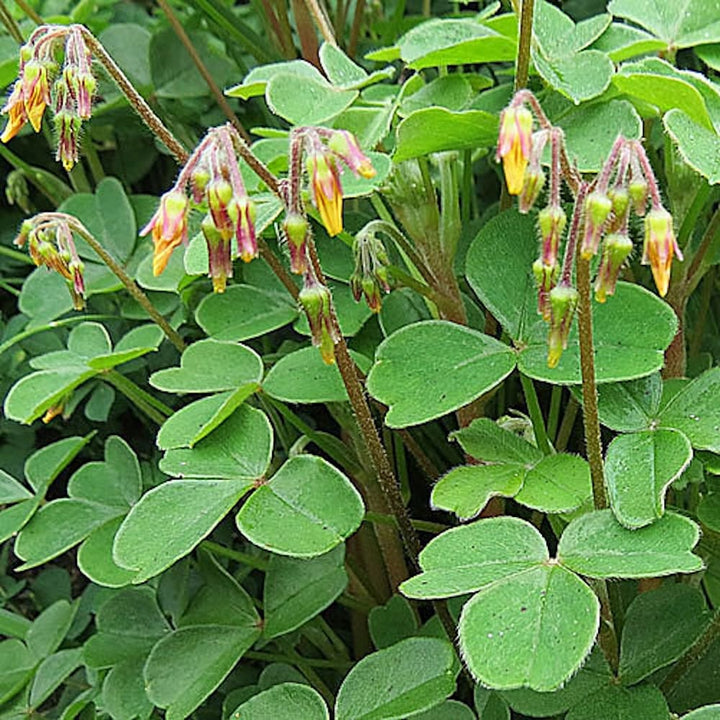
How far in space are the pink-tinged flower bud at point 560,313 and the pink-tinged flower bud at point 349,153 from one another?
0.47ft

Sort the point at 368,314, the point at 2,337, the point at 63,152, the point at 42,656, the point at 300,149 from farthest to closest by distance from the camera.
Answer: the point at 2,337
the point at 42,656
the point at 368,314
the point at 63,152
the point at 300,149

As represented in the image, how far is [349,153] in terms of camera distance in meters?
0.65

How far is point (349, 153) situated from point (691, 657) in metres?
0.54

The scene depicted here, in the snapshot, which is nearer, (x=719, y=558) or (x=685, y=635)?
(x=685, y=635)

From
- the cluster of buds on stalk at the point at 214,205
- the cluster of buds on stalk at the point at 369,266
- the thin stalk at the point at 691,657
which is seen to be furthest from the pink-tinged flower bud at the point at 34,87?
the thin stalk at the point at 691,657

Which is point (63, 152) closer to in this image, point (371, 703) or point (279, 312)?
point (279, 312)

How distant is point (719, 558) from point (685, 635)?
13 cm

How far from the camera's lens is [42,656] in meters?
1.17

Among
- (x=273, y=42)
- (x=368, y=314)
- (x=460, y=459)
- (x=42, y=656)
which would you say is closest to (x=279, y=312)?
(x=368, y=314)

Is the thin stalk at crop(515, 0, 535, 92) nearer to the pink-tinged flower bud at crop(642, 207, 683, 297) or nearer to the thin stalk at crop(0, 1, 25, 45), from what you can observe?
the pink-tinged flower bud at crop(642, 207, 683, 297)

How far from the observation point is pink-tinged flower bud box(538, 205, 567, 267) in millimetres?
614

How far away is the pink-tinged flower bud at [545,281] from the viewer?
0.63 metres

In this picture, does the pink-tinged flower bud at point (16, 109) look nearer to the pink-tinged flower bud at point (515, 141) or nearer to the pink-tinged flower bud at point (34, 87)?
the pink-tinged flower bud at point (34, 87)

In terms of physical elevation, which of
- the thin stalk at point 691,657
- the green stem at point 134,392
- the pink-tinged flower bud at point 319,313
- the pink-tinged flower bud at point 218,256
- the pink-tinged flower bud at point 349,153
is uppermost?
the pink-tinged flower bud at point 349,153
